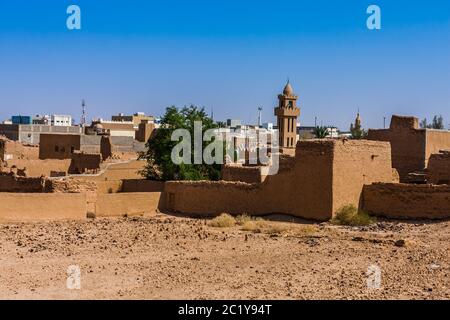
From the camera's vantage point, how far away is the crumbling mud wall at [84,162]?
109ft

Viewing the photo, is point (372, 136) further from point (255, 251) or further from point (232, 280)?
point (232, 280)

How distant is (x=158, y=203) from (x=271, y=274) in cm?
1156

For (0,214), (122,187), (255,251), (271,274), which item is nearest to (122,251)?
(255,251)

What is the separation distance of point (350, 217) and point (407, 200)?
7.15ft

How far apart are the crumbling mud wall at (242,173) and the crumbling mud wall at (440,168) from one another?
675 centimetres

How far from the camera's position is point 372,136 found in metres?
28.2

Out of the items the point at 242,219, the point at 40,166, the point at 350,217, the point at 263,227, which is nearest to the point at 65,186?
the point at 242,219

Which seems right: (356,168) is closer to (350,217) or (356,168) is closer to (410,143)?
(350,217)

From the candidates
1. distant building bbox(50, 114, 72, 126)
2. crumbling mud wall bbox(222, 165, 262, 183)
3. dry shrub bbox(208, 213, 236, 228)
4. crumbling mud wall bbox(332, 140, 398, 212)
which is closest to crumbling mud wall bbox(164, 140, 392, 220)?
crumbling mud wall bbox(332, 140, 398, 212)

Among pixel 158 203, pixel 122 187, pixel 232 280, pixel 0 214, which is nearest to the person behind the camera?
pixel 232 280

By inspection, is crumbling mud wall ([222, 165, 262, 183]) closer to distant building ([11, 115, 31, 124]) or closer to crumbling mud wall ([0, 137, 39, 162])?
crumbling mud wall ([0, 137, 39, 162])

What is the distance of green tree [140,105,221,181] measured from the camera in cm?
2894

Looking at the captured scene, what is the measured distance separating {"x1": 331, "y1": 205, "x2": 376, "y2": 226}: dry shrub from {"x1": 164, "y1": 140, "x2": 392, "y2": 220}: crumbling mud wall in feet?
0.76

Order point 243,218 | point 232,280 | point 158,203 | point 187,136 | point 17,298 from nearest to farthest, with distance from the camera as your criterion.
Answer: point 17,298 → point 232,280 → point 243,218 → point 158,203 → point 187,136
